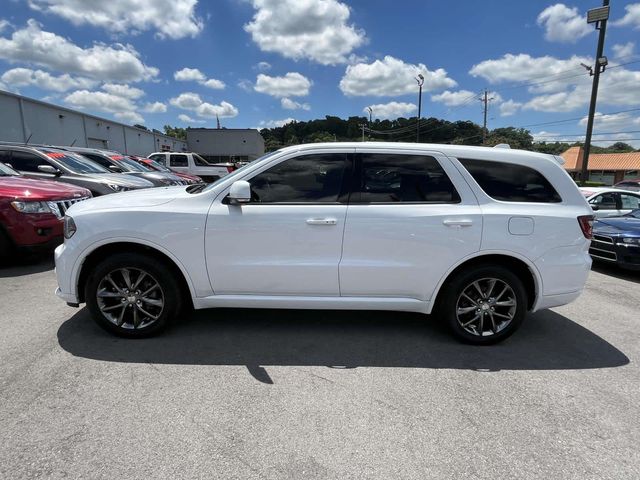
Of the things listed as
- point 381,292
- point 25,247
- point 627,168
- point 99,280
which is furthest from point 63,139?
point 627,168

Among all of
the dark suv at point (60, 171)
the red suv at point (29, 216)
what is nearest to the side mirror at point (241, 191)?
the red suv at point (29, 216)

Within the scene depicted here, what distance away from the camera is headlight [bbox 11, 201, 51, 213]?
582 centimetres

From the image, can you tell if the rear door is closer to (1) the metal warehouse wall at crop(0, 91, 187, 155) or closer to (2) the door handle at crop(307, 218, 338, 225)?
(2) the door handle at crop(307, 218, 338, 225)

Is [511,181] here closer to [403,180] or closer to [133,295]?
[403,180]

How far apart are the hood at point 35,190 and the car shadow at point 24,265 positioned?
91 centimetres

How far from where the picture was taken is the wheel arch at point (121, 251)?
357cm

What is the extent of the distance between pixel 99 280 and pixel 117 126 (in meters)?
31.5

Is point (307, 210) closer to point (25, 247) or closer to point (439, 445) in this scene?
point (439, 445)

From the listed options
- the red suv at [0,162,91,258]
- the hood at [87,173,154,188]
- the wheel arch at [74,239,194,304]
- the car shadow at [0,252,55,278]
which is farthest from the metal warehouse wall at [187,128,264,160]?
the wheel arch at [74,239,194,304]

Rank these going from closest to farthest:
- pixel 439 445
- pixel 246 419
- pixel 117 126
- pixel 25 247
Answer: pixel 439 445, pixel 246 419, pixel 25 247, pixel 117 126

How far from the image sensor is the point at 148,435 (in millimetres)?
2445

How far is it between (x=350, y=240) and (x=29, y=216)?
203 inches

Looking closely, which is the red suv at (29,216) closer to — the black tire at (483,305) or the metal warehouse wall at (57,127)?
the black tire at (483,305)

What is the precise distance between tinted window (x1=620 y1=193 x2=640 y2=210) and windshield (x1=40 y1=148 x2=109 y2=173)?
13.0 m
